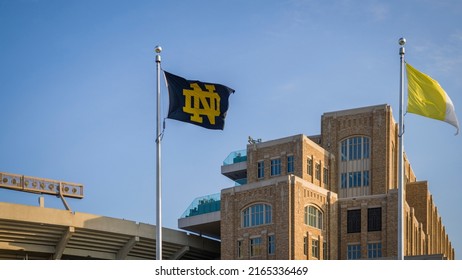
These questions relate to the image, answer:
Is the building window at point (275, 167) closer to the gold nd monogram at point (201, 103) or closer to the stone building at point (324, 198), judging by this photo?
the stone building at point (324, 198)

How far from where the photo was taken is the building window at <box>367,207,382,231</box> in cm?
7550

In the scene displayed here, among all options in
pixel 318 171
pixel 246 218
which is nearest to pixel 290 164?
pixel 318 171

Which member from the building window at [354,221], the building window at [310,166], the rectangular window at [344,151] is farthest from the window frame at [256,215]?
the rectangular window at [344,151]

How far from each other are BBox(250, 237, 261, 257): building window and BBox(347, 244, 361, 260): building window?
924cm

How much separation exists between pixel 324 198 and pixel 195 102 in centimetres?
3945

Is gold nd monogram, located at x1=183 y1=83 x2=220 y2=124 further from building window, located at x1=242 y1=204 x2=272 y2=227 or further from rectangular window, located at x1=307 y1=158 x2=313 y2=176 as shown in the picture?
rectangular window, located at x1=307 y1=158 x2=313 y2=176

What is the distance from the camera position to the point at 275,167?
257ft

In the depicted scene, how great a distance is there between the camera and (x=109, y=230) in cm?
6894

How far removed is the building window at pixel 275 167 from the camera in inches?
3071

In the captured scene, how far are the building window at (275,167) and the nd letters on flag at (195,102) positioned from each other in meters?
39.9

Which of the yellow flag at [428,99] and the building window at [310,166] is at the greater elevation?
the building window at [310,166]

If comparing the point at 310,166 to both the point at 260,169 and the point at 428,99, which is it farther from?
the point at 428,99

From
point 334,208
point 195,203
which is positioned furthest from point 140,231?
point 334,208
